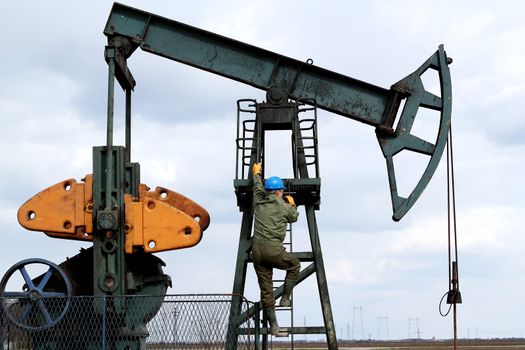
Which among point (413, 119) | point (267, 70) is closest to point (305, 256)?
point (413, 119)

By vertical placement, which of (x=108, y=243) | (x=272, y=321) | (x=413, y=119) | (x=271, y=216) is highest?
(x=413, y=119)

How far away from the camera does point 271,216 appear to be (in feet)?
37.9

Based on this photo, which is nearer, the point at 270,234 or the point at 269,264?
the point at 270,234

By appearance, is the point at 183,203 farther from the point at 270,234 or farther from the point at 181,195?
the point at 270,234

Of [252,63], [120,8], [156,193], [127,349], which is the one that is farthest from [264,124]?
[127,349]

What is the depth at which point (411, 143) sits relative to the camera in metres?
14.0

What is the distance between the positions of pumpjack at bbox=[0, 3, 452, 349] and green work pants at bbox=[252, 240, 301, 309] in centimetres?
83

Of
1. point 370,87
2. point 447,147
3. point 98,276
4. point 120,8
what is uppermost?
point 120,8

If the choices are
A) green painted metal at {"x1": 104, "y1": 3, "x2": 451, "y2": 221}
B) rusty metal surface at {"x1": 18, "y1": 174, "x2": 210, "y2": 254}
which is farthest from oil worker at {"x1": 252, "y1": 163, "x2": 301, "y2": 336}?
green painted metal at {"x1": 104, "y1": 3, "x2": 451, "y2": 221}

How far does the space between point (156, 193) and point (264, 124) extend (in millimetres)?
1946

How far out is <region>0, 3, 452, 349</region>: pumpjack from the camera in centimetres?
1215

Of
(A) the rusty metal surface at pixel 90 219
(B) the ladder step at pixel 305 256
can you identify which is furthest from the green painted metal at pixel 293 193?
(A) the rusty metal surface at pixel 90 219

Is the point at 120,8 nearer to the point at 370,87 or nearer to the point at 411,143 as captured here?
the point at 370,87

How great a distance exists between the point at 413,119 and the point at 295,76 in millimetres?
1938
